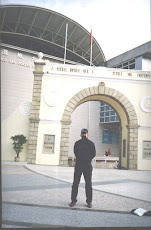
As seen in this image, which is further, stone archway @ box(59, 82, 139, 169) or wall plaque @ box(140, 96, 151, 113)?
wall plaque @ box(140, 96, 151, 113)

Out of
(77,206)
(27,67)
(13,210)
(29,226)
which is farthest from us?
(27,67)

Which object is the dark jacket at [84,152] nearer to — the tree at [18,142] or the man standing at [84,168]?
the man standing at [84,168]

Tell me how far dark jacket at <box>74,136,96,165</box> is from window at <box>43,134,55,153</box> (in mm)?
6493

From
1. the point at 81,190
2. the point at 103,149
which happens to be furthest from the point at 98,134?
the point at 81,190

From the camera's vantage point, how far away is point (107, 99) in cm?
1088

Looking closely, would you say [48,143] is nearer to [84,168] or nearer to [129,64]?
[84,168]

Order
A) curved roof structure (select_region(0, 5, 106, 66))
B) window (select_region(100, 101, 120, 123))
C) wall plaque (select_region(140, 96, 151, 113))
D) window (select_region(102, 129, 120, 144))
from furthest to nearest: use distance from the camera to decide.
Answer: window (select_region(102, 129, 120, 144)) → window (select_region(100, 101, 120, 123)) → curved roof structure (select_region(0, 5, 106, 66)) → wall plaque (select_region(140, 96, 151, 113))

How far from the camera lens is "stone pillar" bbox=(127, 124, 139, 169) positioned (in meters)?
9.59

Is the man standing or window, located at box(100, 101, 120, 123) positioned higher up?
window, located at box(100, 101, 120, 123)

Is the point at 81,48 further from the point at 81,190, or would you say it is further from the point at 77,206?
the point at 77,206

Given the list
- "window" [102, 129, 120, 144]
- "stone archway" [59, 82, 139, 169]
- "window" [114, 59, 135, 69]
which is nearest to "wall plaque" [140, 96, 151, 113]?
"stone archway" [59, 82, 139, 169]

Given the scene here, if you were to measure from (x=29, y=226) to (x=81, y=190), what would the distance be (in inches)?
90.3

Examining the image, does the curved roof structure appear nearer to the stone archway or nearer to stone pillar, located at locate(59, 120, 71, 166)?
the stone archway

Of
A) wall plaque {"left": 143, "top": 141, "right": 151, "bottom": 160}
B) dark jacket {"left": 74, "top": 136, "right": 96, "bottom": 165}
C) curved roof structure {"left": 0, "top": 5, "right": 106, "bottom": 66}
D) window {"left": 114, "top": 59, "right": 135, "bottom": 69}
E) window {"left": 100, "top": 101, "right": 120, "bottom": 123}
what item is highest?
curved roof structure {"left": 0, "top": 5, "right": 106, "bottom": 66}
